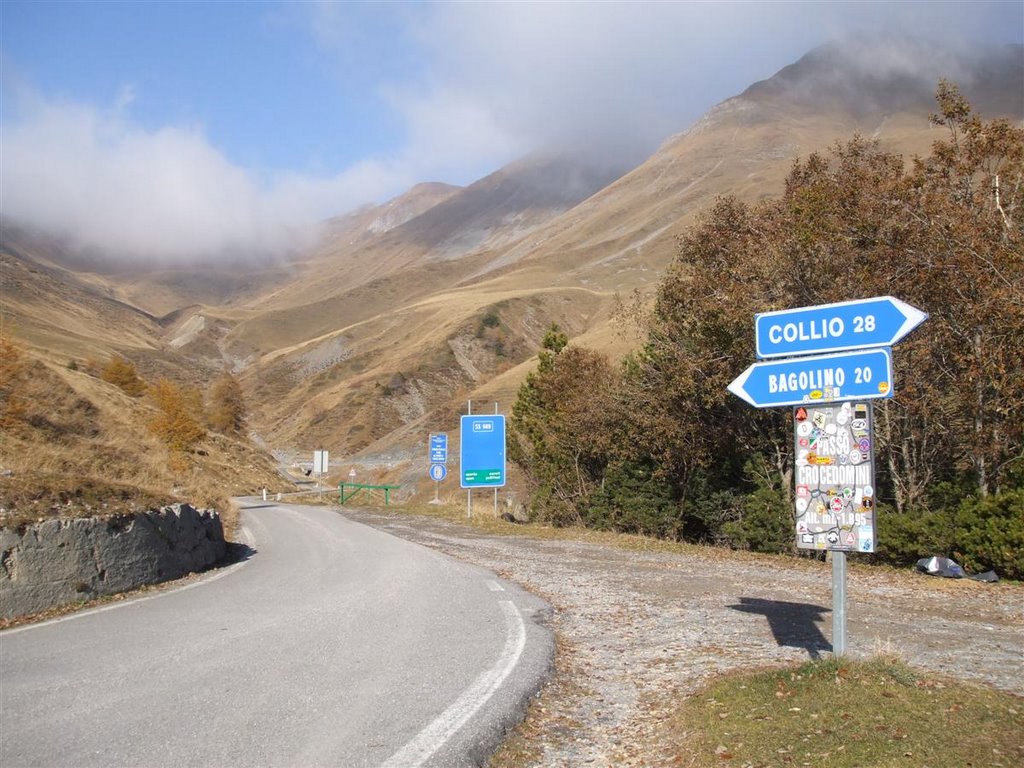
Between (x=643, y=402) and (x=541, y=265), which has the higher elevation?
(x=541, y=265)

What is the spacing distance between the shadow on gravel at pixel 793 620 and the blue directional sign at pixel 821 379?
266 centimetres

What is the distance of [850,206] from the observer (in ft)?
51.0

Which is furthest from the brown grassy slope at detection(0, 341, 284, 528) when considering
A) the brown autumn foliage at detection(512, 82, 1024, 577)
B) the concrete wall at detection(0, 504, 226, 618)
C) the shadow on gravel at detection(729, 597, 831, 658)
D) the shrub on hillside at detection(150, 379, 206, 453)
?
the brown autumn foliage at detection(512, 82, 1024, 577)

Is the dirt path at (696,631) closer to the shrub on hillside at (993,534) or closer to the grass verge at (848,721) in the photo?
the grass verge at (848,721)

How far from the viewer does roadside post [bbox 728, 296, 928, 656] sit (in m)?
5.88

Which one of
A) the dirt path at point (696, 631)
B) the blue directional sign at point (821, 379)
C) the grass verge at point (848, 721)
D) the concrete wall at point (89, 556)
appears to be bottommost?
the dirt path at point (696, 631)

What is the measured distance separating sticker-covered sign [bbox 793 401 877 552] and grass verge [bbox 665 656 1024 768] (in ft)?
3.13

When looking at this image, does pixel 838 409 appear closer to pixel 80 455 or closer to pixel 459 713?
pixel 459 713

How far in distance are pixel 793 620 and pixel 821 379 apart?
414cm

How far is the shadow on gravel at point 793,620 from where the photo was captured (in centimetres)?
788

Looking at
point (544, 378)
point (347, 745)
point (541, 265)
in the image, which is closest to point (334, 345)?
point (541, 265)

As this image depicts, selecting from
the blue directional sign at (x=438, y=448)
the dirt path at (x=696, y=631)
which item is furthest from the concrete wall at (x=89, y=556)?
the blue directional sign at (x=438, y=448)

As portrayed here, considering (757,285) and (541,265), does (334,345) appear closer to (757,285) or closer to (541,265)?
(541,265)

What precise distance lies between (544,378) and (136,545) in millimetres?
18862
